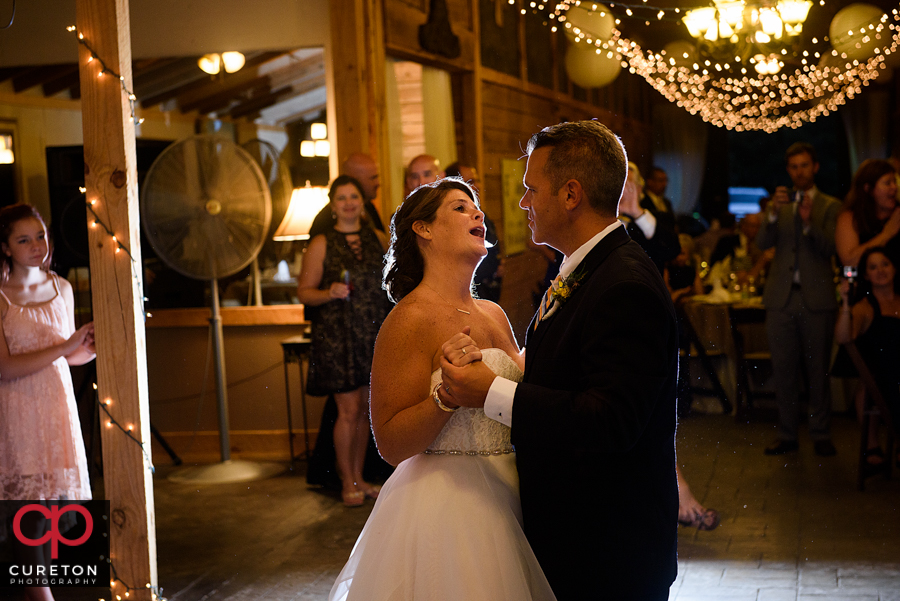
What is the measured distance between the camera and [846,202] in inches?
156

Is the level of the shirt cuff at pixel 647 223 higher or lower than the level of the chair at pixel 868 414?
higher

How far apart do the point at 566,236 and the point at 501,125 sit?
3891 millimetres

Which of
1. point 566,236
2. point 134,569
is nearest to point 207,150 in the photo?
point 134,569

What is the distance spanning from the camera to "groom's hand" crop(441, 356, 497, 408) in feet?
4.99

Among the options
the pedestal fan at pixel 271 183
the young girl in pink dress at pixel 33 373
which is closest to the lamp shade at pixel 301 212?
the pedestal fan at pixel 271 183

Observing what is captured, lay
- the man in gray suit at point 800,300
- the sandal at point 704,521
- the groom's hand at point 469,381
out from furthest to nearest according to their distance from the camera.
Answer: the man in gray suit at point 800,300
the sandal at point 704,521
the groom's hand at point 469,381

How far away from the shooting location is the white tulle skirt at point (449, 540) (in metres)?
1.74

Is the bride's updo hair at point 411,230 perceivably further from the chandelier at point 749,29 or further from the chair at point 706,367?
the chair at point 706,367

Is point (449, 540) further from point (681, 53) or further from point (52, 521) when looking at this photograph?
point (681, 53)

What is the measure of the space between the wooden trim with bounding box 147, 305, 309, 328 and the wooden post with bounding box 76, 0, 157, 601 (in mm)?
1886

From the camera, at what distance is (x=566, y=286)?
62.3 inches

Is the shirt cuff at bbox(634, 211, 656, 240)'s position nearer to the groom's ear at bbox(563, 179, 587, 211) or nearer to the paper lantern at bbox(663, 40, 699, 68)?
the paper lantern at bbox(663, 40, 699, 68)

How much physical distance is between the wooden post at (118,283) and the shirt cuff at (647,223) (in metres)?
1.90

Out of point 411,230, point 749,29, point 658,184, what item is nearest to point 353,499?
point 658,184
